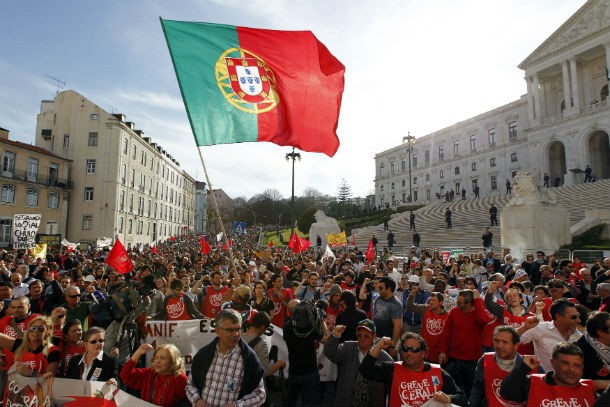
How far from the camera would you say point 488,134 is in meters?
66.5

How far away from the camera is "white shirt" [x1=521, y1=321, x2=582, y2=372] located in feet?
13.7

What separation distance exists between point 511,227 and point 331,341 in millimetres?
18796

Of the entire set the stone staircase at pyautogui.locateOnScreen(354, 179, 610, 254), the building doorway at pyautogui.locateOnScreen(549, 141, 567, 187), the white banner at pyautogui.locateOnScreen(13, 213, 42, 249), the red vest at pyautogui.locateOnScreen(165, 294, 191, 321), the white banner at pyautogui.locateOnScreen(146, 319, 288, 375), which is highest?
the building doorway at pyautogui.locateOnScreen(549, 141, 567, 187)

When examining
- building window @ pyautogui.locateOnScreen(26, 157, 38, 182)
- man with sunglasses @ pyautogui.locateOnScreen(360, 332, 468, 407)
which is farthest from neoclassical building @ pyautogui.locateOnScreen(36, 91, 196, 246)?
man with sunglasses @ pyautogui.locateOnScreen(360, 332, 468, 407)

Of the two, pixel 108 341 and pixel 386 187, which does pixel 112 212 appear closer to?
pixel 108 341

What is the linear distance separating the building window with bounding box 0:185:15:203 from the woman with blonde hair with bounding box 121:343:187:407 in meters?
39.1

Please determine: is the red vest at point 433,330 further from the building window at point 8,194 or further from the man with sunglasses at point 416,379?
the building window at point 8,194

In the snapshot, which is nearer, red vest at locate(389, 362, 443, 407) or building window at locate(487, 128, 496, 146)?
red vest at locate(389, 362, 443, 407)

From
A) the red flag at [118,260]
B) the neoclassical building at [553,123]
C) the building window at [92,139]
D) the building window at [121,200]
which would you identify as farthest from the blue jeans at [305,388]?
the building window at [92,139]

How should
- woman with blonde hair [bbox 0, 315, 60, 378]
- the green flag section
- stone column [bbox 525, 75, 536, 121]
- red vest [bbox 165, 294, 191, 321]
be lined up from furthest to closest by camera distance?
stone column [bbox 525, 75, 536, 121] → the green flag section → red vest [bbox 165, 294, 191, 321] → woman with blonde hair [bbox 0, 315, 60, 378]

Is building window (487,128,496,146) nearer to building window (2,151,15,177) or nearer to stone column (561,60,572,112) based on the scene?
stone column (561,60,572,112)

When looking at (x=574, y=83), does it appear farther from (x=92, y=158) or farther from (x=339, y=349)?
(x=339, y=349)

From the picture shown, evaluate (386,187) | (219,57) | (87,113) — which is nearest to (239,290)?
(219,57)

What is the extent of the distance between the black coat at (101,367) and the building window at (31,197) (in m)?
40.2
